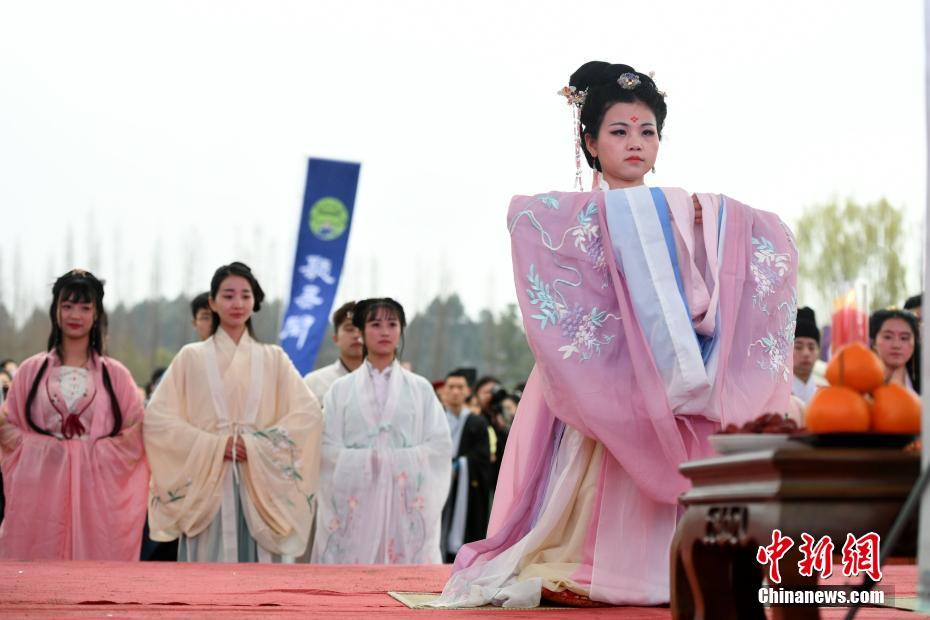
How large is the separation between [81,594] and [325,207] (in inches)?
268

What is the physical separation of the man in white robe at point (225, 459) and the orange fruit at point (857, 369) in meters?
5.13

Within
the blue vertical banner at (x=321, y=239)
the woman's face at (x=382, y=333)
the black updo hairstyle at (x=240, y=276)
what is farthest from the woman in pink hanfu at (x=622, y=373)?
the blue vertical banner at (x=321, y=239)

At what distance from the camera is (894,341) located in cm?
646

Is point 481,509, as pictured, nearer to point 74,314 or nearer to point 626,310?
point 74,314

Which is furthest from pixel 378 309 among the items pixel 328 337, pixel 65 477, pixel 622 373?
pixel 328 337

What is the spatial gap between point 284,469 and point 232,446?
0.32 metres

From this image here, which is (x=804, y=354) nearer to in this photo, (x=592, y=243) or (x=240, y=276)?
(x=240, y=276)

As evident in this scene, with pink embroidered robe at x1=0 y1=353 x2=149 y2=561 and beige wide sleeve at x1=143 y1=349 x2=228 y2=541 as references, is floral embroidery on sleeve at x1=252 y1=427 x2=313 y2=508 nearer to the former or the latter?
beige wide sleeve at x1=143 y1=349 x2=228 y2=541

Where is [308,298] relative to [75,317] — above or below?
above

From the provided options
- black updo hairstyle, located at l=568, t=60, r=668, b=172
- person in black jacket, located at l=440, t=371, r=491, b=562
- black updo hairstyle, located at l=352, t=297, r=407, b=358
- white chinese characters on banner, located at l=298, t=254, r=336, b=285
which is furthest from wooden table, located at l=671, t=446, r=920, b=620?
white chinese characters on banner, located at l=298, t=254, r=336, b=285

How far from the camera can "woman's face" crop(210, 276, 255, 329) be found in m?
7.42

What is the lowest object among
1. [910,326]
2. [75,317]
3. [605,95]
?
[75,317]

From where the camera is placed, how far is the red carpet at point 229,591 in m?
3.66

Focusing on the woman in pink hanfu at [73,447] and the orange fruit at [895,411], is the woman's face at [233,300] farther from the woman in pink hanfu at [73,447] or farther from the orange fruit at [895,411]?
the orange fruit at [895,411]
